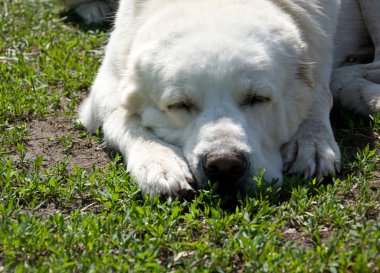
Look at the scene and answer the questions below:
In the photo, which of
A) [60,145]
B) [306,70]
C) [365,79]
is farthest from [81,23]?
[306,70]

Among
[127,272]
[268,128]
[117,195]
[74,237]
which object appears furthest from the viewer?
[268,128]

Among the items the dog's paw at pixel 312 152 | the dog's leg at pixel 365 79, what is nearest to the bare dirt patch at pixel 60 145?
the dog's paw at pixel 312 152

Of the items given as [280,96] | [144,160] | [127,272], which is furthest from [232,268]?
[280,96]

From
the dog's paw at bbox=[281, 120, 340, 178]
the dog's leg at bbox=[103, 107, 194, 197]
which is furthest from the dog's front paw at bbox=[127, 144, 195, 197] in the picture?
the dog's paw at bbox=[281, 120, 340, 178]

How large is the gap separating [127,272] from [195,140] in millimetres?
1009

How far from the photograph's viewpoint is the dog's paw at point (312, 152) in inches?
157

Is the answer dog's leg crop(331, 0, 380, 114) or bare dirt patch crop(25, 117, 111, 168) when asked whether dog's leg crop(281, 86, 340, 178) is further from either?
bare dirt patch crop(25, 117, 111, 168)

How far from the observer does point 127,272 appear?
305 centimetres

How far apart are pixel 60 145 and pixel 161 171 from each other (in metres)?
1.19

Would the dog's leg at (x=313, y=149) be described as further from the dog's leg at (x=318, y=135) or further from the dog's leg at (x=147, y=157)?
the dog's leg at (x=147, y=157)

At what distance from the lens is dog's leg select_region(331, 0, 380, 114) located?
4957mm

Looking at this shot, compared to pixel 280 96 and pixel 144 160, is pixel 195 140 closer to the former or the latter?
pixel 144 160

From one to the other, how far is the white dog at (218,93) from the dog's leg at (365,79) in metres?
0.40

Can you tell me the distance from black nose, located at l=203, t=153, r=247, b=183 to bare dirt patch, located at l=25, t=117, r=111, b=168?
1.02m
